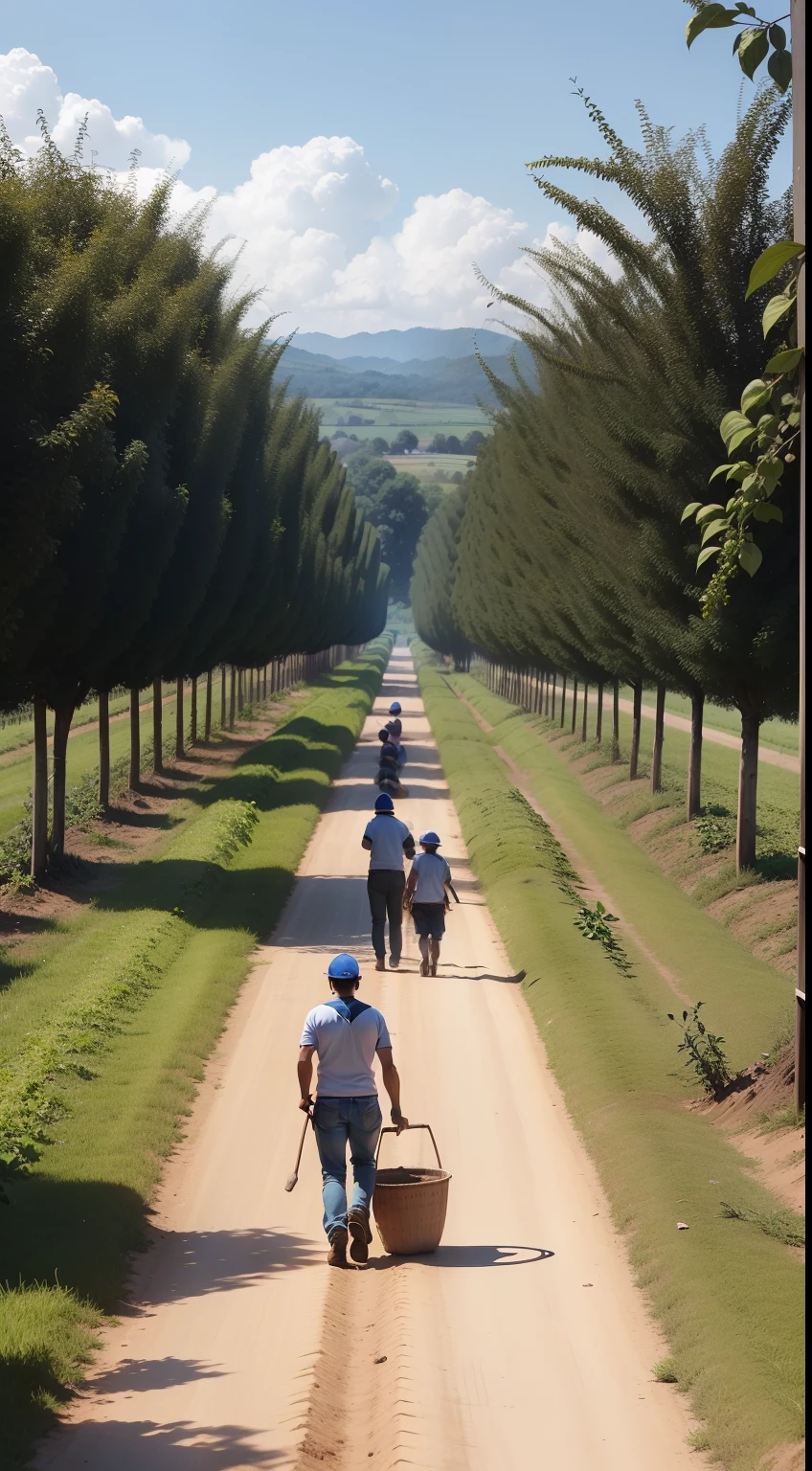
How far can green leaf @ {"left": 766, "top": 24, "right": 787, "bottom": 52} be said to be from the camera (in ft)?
15.2

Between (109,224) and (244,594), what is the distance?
69.4 ft

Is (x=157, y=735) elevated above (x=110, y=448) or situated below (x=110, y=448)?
below

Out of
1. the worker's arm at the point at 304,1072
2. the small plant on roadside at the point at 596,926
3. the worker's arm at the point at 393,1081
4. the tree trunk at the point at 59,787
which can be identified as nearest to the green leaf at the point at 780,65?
the worker's arm at the point at 393,1081

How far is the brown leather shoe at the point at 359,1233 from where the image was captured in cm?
964

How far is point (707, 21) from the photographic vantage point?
4297 mm

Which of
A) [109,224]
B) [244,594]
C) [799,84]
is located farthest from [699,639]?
[244,594]

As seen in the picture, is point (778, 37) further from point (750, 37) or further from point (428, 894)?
point (428, 894)

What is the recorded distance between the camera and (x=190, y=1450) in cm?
701

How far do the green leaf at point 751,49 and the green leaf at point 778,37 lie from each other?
0.15ft

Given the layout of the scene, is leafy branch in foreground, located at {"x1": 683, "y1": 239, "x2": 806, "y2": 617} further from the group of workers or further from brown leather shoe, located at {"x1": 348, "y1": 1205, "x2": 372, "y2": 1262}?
brown leather shoe, located at {"x1": 348, "y1": 1205, "x2": 372, "y2": 1262}

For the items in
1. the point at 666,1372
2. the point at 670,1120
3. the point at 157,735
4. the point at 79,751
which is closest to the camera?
the point at 666,1372

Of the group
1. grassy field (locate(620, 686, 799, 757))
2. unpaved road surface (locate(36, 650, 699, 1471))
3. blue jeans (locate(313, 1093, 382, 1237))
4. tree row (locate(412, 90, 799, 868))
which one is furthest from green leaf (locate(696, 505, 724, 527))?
grassy field (locate(620, 686, 799, 757))

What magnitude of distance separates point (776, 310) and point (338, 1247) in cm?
708

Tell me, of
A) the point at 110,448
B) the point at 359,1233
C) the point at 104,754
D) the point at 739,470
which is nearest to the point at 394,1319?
the point at 359,1233
